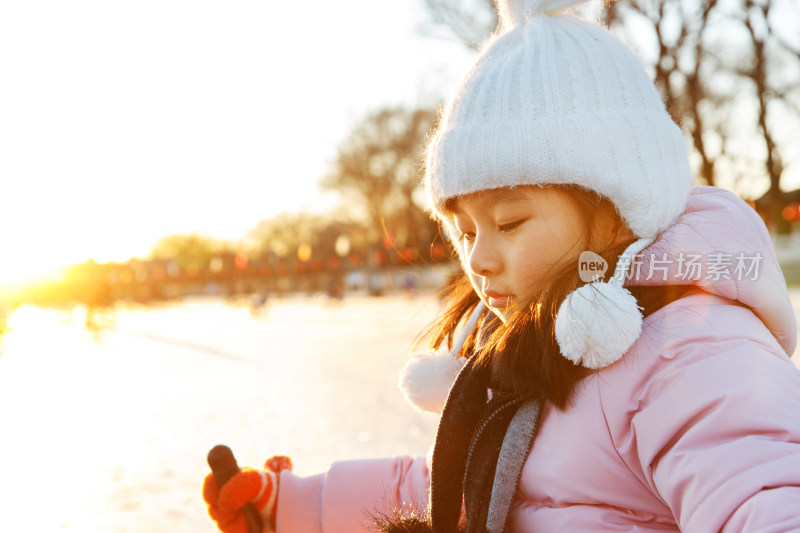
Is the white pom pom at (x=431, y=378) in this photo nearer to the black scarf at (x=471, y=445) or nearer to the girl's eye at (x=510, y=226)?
the black scarf at (x=471, y=445)

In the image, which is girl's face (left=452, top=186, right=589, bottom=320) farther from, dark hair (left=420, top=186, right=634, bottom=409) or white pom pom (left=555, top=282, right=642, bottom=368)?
white pom pom (left=555, top=282, right=642, bottom=368)

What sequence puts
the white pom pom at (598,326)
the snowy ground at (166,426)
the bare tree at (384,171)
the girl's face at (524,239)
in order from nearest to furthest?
the white pom pom at (598,326) → the girl's face at (524,239) → the snowy ground at (166,426) → the bare tree at (384,171)

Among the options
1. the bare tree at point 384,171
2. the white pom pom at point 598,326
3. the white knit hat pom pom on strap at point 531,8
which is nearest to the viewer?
the white pom pom at point 598,326

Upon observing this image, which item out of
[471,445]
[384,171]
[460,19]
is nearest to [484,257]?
[471,445]

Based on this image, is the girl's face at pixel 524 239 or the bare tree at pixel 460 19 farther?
the bare tree at pixel 460 19

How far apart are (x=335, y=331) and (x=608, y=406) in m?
8.63

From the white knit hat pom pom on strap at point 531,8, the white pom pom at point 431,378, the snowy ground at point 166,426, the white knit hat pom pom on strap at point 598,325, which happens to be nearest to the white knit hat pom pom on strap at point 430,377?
the white pom pom at point 431,378

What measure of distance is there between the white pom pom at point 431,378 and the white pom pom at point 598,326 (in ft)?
1.26

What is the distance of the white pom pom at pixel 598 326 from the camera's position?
91 cm

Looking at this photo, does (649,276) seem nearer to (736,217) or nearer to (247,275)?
(736,217)

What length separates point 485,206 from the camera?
113 cm

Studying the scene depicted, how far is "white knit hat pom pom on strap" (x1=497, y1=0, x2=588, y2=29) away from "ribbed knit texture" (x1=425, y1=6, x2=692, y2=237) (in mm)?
75

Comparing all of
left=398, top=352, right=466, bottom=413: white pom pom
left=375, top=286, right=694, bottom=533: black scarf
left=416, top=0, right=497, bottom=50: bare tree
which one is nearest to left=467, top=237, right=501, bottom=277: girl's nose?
left=375, top=286, right=694, bottom=533: black scarf

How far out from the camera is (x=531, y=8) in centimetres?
130
